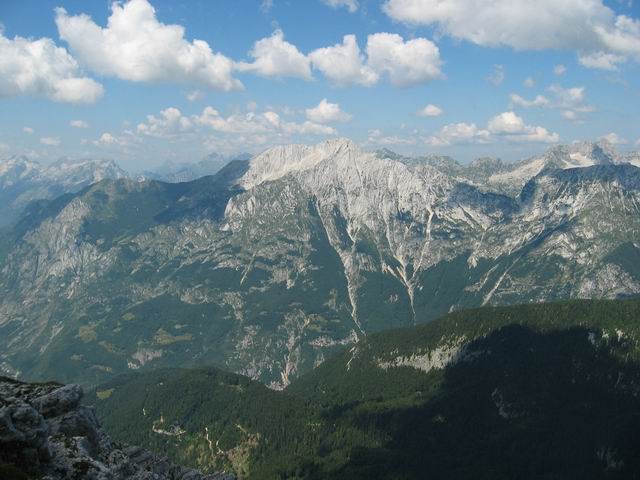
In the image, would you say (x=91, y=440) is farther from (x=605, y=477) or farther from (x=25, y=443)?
(x=605, y=477)

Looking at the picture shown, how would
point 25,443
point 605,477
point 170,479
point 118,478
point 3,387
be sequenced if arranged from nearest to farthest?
1. point 25,443
2. point 118,478
3. point 3,387
4. point 170,479
5. point 605,477

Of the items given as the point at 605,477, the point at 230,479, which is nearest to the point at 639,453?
the point at 605,477

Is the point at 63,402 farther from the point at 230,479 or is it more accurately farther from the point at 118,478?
the point at 230,479

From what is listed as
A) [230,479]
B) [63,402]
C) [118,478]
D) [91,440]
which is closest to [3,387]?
[63,402]

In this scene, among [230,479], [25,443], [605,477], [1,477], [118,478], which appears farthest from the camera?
[605,477]

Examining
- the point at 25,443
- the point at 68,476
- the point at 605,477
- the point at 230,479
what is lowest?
the point at 605,477

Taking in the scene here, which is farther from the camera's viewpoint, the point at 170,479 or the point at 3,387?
the point at 170,479

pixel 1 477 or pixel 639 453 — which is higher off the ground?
pixel 1 477
